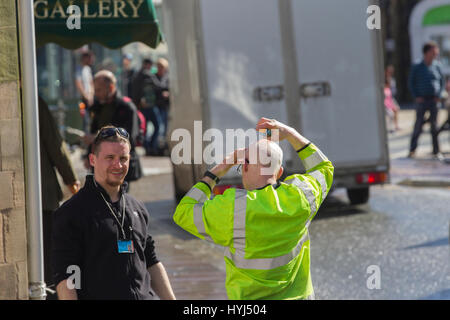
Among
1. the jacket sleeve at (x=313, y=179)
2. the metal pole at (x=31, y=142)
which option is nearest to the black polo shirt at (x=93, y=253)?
the metal pole at (x=31, y=142)

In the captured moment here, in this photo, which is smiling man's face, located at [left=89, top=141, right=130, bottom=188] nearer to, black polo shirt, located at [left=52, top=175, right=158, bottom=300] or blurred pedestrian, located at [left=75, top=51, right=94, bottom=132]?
black polo shirt, located at [left=52, top=175, right=158, bottom=300]

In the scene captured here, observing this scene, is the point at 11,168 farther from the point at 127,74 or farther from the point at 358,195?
the point at 127,74

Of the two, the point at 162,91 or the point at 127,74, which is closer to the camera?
the point at 162,91

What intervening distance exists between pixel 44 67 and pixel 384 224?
12924 mm

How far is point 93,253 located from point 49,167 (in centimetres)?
267

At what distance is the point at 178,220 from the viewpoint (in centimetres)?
419

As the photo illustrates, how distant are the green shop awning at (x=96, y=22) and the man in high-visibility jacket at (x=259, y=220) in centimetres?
318

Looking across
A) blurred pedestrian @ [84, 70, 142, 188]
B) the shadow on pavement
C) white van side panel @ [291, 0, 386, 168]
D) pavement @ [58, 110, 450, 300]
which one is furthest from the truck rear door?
the shadow on pavement

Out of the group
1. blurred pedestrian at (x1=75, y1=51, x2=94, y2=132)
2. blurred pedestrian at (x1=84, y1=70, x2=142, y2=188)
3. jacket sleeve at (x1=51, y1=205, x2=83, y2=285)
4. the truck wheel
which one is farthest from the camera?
blurred pedestrian at (x1=75, y1=51, x2=94, y2=132)

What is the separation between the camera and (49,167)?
22.9 feet

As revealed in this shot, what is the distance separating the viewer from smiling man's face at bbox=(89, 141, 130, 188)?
4.54 m

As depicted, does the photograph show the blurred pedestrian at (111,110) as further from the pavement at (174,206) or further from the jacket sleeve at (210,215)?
the jacket sleeve at (210,215)

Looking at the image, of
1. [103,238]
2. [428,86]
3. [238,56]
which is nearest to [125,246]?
[103,238]
